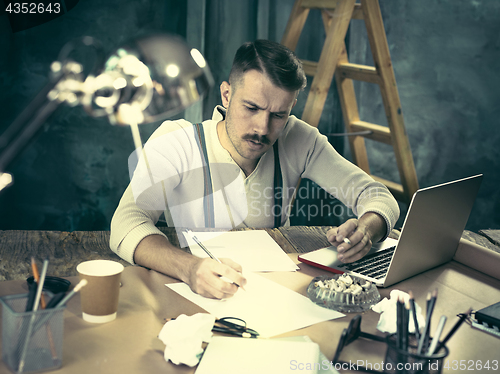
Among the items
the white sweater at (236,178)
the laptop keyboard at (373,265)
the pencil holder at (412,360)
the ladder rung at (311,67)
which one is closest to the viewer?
the pencil holder at (412,360)

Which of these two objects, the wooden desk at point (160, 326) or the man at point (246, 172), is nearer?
the wooden desk at point (160, 326)

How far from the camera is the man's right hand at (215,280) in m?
0.85

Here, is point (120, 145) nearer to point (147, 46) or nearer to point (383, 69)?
point (383, 69)

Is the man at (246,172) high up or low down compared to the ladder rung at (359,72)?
down

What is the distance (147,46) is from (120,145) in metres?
1.70

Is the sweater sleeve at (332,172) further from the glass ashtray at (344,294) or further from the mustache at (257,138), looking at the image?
the glass ashtray at (344,294)

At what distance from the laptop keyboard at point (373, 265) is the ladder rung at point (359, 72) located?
1308mm

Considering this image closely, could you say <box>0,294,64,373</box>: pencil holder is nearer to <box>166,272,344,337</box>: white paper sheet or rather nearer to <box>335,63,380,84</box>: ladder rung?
<box>166,272,344,337</box>: white paper sheet

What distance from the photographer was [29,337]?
23.1 inches

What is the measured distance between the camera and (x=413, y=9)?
2.68 meters

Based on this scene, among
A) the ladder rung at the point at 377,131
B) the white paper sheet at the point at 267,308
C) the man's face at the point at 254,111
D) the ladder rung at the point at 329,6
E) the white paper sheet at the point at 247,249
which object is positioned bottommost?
the white paper sheet at the point at 247,249

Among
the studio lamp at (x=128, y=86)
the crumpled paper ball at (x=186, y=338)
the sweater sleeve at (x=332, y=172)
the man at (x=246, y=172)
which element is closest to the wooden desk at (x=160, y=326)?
the crumpled paper ball at (x=186, y=338)

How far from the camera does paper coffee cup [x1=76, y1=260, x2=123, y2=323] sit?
73cm

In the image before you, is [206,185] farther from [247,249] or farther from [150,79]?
[150,79]
